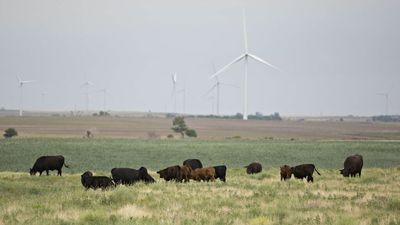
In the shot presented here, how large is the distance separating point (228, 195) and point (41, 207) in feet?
19.8

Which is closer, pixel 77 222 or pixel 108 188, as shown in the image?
pixel 77 222

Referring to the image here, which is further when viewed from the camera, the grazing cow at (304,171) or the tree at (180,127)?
the tree at (180,127)

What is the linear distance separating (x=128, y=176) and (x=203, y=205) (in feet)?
26.5

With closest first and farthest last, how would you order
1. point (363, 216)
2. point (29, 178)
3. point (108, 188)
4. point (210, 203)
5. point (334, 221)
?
point (334, 221), point (363, 216), point (210, 203), point (108, 188), point (29, 178)

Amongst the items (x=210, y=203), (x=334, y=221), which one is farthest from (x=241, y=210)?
(x=334, y=221)

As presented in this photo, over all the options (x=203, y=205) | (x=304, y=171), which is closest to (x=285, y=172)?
(x=304, y=171)

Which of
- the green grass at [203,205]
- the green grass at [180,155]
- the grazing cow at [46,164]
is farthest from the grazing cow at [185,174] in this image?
the green grass at [180,155]

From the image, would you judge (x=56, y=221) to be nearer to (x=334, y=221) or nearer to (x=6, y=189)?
(x=334, y=221)

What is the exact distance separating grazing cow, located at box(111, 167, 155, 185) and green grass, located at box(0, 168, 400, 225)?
1.41 meters

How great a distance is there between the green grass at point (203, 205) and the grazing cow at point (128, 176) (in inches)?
55.7

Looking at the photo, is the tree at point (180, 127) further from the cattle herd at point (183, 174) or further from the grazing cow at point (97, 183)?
the grazing cow at point (97, 183)

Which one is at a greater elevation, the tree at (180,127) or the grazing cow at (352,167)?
the tree at (180,127)

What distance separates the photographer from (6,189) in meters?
23.2

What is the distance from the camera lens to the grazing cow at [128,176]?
83.5ft
